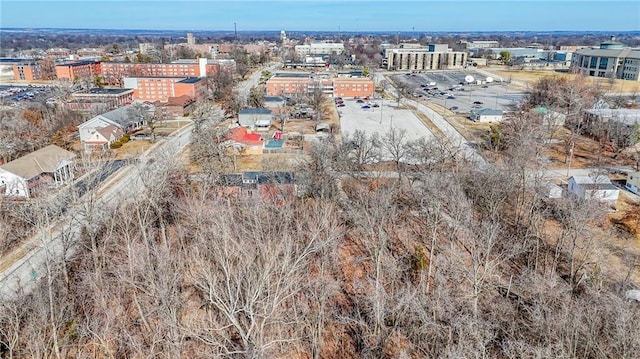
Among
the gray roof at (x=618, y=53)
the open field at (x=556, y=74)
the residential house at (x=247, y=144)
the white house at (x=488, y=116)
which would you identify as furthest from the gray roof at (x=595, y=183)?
the gray roof at (x=618, y=53)

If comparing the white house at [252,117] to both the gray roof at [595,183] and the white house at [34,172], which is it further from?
the gray roof at [595,183]

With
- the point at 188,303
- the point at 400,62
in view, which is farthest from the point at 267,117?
the point at 400,62

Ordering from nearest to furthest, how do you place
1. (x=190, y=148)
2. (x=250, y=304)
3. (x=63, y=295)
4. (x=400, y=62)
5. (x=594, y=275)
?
(x=250, y=304), (x=63, y=295), (x=594, y=275), (x=190, y=148), (x=400, y=62)

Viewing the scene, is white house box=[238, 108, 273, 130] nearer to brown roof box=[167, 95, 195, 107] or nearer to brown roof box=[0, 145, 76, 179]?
brown roof box=[167, 95, 195, 107]

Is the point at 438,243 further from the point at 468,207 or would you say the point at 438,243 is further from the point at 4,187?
the point at 4,187

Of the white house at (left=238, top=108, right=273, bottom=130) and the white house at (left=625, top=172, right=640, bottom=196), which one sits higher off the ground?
the white house at (left=238, top=108, right=273, bottom=130)

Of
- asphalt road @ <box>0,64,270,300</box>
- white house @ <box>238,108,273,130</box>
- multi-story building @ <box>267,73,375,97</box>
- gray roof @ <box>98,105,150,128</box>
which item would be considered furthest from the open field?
asphalt road @ <box>0,64,270,300</box>

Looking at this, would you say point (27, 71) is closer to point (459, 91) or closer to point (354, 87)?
point (354, 87)
